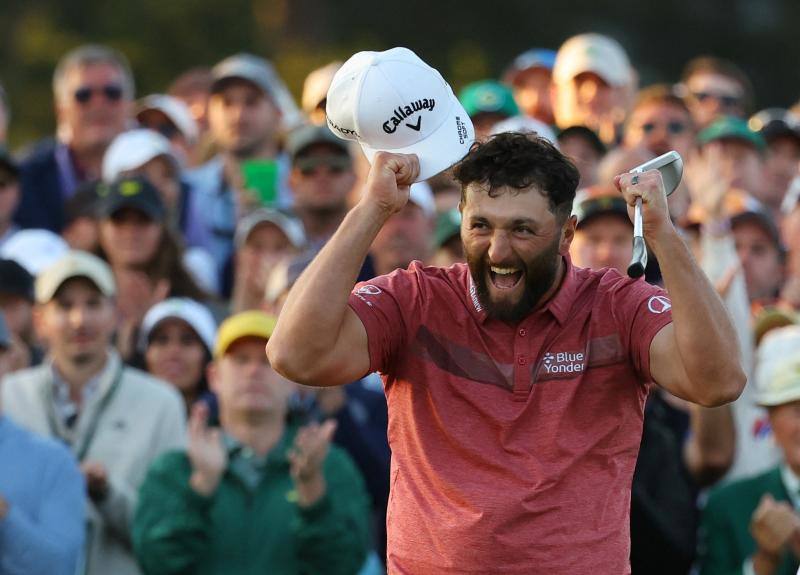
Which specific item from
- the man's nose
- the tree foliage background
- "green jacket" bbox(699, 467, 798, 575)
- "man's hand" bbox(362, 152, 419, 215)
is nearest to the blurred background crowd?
"green jacket" bbox(699, 467, 798, 575)

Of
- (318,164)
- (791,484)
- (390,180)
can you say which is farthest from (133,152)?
(390,180)

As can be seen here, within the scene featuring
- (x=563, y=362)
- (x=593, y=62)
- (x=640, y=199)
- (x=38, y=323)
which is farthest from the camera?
(x=593, y=62)

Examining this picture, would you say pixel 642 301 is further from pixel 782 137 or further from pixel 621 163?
pixel 782 137

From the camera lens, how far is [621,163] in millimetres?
10172

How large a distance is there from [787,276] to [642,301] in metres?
5.41

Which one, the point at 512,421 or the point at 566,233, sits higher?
the point at 566,233

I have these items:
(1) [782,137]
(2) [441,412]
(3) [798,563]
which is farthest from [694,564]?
(1) [782,137]

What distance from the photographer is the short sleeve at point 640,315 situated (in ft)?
19.6

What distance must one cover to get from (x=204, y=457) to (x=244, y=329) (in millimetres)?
754

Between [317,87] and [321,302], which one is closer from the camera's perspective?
[321,302]

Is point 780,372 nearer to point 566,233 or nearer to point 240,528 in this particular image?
point 240,528

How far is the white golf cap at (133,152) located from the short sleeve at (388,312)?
5563 millimetres

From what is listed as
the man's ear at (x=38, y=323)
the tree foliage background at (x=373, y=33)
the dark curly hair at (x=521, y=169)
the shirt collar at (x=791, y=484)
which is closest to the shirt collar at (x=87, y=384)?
the man's ear at (x=38, y=323)

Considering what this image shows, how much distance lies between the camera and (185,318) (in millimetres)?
9891
